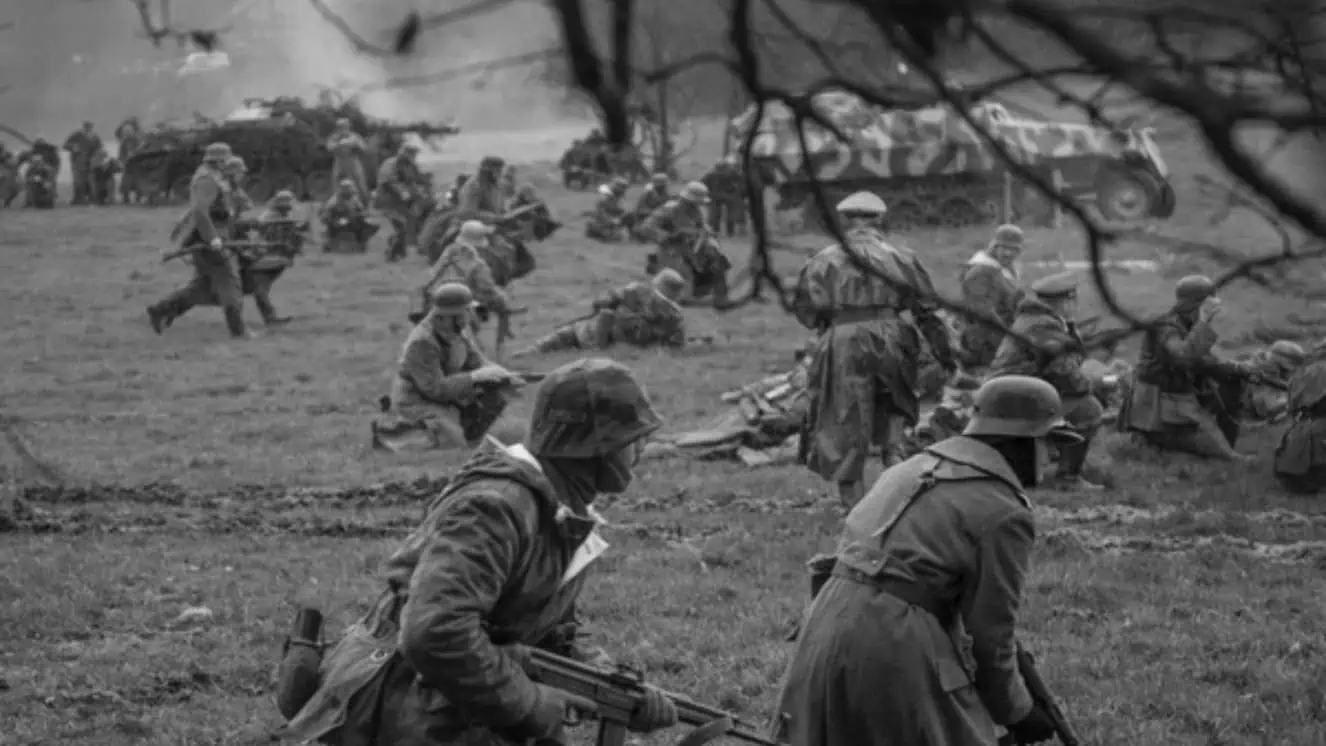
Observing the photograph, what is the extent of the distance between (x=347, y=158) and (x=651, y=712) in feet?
107

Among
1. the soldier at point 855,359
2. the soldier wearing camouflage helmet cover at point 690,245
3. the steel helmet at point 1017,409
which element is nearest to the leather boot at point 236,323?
the soldier wearing camouflage helmet cover at point 690,245

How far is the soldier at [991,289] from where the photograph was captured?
15703mm

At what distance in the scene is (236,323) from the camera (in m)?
22.8

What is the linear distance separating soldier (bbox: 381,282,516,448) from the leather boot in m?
7.84

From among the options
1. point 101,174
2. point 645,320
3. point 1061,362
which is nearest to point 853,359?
point 1061,362

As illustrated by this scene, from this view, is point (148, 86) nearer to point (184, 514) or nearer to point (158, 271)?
point (158, 271)

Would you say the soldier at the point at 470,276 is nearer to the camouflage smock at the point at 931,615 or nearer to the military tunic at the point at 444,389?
the military tunic at the point at 444,389

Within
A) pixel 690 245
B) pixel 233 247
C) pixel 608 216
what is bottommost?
pixel 608 216

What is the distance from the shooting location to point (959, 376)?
52.3 feet

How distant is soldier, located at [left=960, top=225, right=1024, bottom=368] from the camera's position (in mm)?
15703

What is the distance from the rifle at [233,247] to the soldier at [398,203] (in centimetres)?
695

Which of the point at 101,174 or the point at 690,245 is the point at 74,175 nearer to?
the point at 101,174

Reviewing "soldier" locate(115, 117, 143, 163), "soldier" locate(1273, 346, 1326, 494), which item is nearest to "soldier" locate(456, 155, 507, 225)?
"soldier" locate(1273, 346, 1326, 494)

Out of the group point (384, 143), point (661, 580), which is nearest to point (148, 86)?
point (384, 143)
